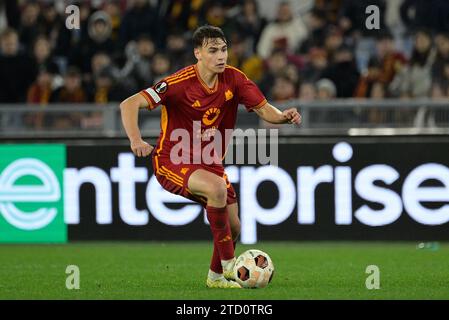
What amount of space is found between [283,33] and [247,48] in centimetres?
61

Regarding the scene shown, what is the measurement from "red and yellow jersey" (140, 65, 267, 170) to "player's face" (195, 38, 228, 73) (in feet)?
0.79

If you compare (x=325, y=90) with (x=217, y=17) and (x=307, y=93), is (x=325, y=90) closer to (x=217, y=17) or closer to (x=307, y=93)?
(x=307, y=93)

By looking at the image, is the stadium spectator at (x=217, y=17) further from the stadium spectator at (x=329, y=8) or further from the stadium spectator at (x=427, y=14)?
the stadium spectator at (x=427, y=14)

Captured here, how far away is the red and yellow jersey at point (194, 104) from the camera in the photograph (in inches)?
370

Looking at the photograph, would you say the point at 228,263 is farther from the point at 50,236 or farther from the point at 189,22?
the point at 189,22

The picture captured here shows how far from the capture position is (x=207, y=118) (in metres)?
9.49

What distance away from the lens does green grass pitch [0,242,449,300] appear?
8750 millimetres

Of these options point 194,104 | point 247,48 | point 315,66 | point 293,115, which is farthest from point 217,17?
Result: point 293,115

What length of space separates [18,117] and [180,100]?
5.58 m

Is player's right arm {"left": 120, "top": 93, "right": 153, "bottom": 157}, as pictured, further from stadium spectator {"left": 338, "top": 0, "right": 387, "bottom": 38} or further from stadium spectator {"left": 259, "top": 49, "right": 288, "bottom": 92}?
stadium spectator {"left": 338, "top": 0, "right": 387, "bottom": 38}

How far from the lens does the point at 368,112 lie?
556 inches

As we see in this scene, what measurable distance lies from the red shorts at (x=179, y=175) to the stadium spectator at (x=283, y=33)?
742 centimetres
